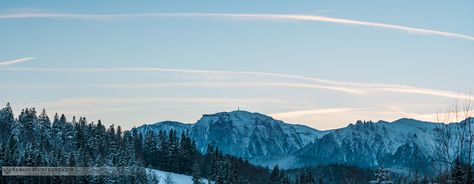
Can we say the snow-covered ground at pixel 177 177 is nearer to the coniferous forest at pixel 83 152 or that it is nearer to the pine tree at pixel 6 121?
the coniferous forest at pixel 83 152

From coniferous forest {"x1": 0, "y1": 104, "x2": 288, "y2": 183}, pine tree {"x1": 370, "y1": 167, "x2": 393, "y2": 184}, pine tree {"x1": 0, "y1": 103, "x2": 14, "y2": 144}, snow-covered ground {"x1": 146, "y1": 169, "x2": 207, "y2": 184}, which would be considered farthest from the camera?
snow-covered ground {"x1": 146, "y1": 169, "x2": 207, "y2": 184}

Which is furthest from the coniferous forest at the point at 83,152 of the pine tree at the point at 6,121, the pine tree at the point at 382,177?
the pine tree at the point at 382,177

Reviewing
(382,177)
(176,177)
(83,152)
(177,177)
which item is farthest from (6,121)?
(382,177)

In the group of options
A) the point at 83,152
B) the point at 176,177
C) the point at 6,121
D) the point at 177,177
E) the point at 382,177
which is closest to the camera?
the point at 382,177

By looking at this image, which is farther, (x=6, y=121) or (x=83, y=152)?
(x=6, y=121)

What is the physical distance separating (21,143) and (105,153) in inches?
966

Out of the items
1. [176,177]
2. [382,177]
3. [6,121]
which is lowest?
[176,177]

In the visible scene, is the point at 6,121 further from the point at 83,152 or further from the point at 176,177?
the point at 176,177

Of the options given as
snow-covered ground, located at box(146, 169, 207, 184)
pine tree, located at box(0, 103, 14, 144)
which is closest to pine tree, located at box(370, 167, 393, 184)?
snow-covered ground, located at box(146, 169, 207, 184)

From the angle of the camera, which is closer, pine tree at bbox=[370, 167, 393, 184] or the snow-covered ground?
pine tree at bbox=[370, 167, 393, 184]

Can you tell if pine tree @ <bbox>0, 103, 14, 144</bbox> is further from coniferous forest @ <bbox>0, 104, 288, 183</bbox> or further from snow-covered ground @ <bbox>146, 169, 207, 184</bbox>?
snow-covered ground @ <bbox>146, 169, 207, 184</bbox>

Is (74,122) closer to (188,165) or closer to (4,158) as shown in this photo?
(188,165)

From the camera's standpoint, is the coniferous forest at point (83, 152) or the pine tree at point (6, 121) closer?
the coniferous forest at point (83, 152)

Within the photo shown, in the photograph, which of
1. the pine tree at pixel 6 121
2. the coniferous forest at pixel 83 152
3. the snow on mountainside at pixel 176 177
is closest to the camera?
the coniferous forest at pixel 83 152
